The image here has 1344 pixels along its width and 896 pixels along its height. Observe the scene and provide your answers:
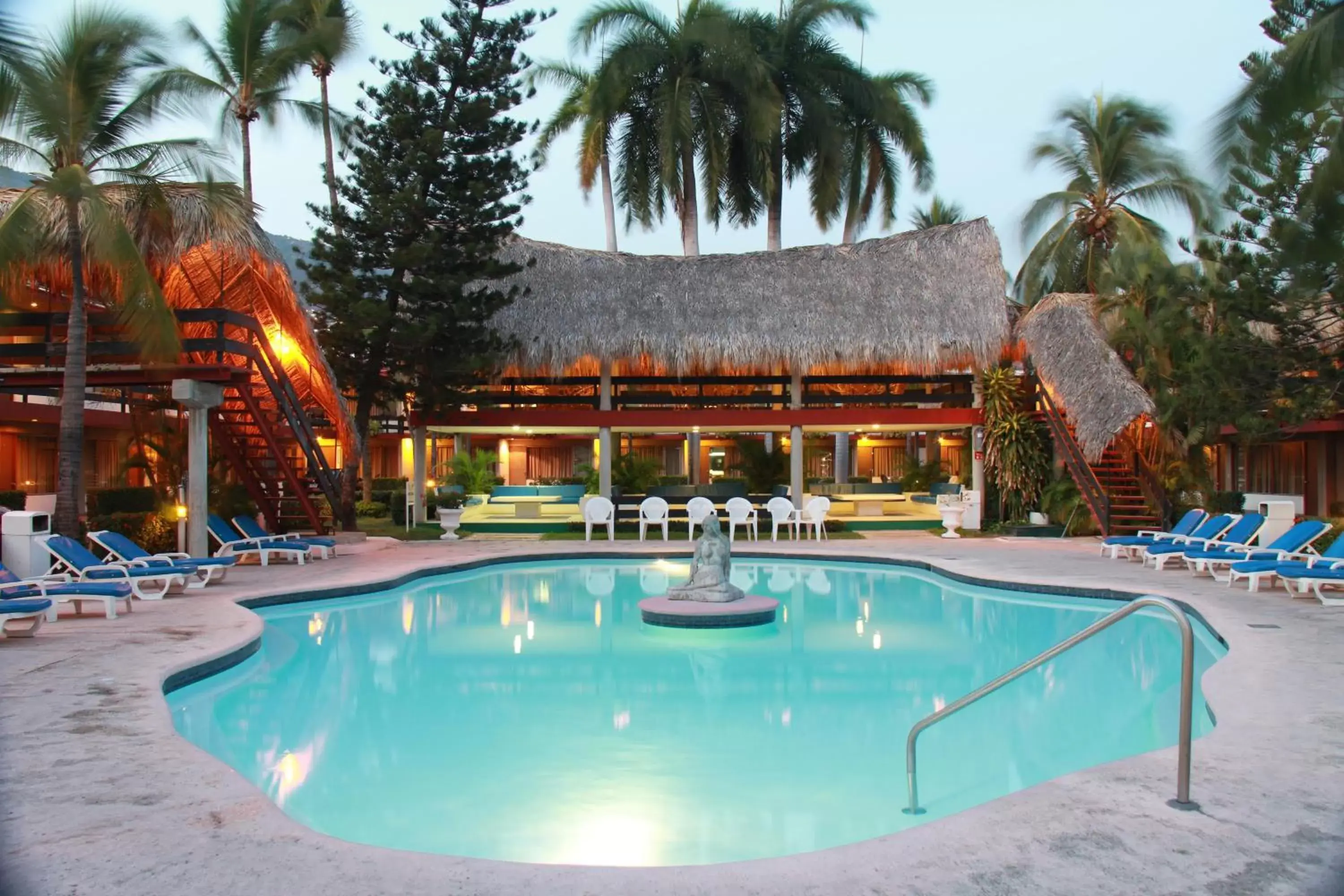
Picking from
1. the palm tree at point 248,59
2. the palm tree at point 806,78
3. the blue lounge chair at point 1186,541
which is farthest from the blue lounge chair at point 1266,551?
the palm tree at point 248,59

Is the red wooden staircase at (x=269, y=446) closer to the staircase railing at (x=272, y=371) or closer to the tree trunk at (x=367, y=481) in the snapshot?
the staircase railing at (x=272, y=371)

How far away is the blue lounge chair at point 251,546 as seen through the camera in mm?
13430

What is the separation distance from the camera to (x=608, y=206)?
27406 millimetres

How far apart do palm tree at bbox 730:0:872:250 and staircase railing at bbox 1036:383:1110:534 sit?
33.6ft

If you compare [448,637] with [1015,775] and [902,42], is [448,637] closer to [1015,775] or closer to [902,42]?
[1015,775]

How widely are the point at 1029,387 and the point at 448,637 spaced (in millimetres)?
13711

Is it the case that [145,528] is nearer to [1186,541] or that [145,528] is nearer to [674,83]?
[1186,541]

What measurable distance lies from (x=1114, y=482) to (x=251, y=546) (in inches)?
534

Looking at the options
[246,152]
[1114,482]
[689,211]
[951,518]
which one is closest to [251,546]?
[951,518]

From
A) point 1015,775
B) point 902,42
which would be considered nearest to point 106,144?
point 1015,775

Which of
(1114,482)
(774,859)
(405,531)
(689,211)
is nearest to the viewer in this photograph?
(774,859)

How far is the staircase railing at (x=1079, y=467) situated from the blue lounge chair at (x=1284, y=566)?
190 inches

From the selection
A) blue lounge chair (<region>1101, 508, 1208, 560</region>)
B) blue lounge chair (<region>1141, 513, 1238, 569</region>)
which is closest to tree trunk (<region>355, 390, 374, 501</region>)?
blue lounge chair (<region>1101, 508, 1208, 560</region>)

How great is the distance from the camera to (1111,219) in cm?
2511
